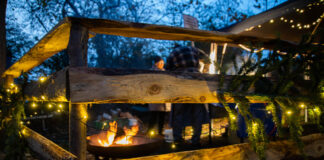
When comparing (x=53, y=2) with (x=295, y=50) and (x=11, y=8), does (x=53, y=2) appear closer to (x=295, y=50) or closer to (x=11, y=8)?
(x=11, y=8)

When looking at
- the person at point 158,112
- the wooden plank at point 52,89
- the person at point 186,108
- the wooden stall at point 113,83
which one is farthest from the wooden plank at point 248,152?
the person at point 158,112

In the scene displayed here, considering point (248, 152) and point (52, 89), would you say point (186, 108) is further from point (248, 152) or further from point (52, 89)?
point (52, 89)

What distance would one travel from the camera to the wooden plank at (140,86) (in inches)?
46.4

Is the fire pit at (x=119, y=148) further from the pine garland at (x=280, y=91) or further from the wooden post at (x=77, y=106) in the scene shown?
the pine garland at (x=280, y=91)

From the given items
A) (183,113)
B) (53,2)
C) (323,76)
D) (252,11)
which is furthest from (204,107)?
(252,11)

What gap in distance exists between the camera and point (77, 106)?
1469 mm

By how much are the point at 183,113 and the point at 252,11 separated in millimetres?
9239

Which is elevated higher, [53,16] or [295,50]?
[53,16]

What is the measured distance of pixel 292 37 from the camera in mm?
6113

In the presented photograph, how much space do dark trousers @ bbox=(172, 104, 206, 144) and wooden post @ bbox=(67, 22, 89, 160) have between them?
2.70m

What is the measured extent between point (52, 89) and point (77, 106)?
1.00 feet

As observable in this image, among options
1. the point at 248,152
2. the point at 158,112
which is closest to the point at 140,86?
the point at 248,152

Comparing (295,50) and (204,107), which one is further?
(204,107)

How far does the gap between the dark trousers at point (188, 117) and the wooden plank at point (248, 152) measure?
2043 mm
